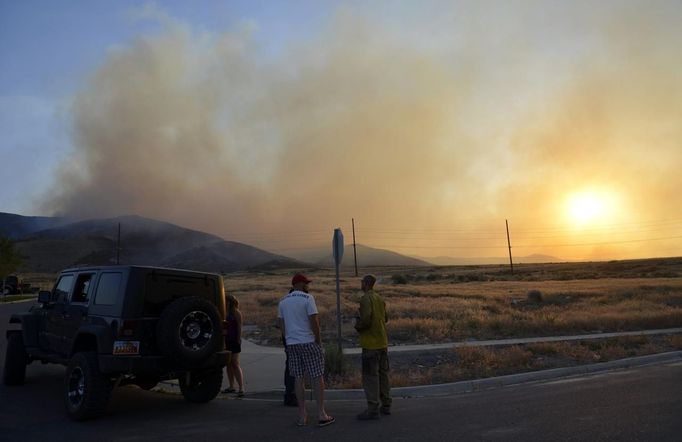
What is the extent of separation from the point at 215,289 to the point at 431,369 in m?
4.79

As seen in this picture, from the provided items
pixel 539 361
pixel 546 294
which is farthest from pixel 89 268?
pixel 546 294

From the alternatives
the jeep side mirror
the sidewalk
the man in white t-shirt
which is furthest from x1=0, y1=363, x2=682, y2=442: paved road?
the jeep side mirror

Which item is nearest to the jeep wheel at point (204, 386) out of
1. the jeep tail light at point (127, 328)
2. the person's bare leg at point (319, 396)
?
the jeep tail light at point (127, 328)

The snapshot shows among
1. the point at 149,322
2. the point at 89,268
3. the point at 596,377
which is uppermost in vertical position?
the point at 89,268

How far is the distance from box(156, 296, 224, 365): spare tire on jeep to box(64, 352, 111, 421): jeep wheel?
0.96 meters

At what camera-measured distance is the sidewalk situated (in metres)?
8.80

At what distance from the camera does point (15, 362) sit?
31.0ft

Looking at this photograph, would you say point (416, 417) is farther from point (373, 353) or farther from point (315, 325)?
point (315, 325)

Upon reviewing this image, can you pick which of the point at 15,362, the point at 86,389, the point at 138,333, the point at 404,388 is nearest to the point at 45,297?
the point at 15,362

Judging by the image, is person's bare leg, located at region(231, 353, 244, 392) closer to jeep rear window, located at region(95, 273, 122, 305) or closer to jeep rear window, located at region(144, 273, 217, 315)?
jeep rear window, located at region(144, 273, 217, 315)

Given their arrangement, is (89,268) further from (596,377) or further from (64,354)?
(596,377)

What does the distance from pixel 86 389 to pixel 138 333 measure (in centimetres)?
97

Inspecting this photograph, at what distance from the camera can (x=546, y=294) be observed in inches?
1120

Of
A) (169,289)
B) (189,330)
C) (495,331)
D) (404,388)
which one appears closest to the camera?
(189,330)
